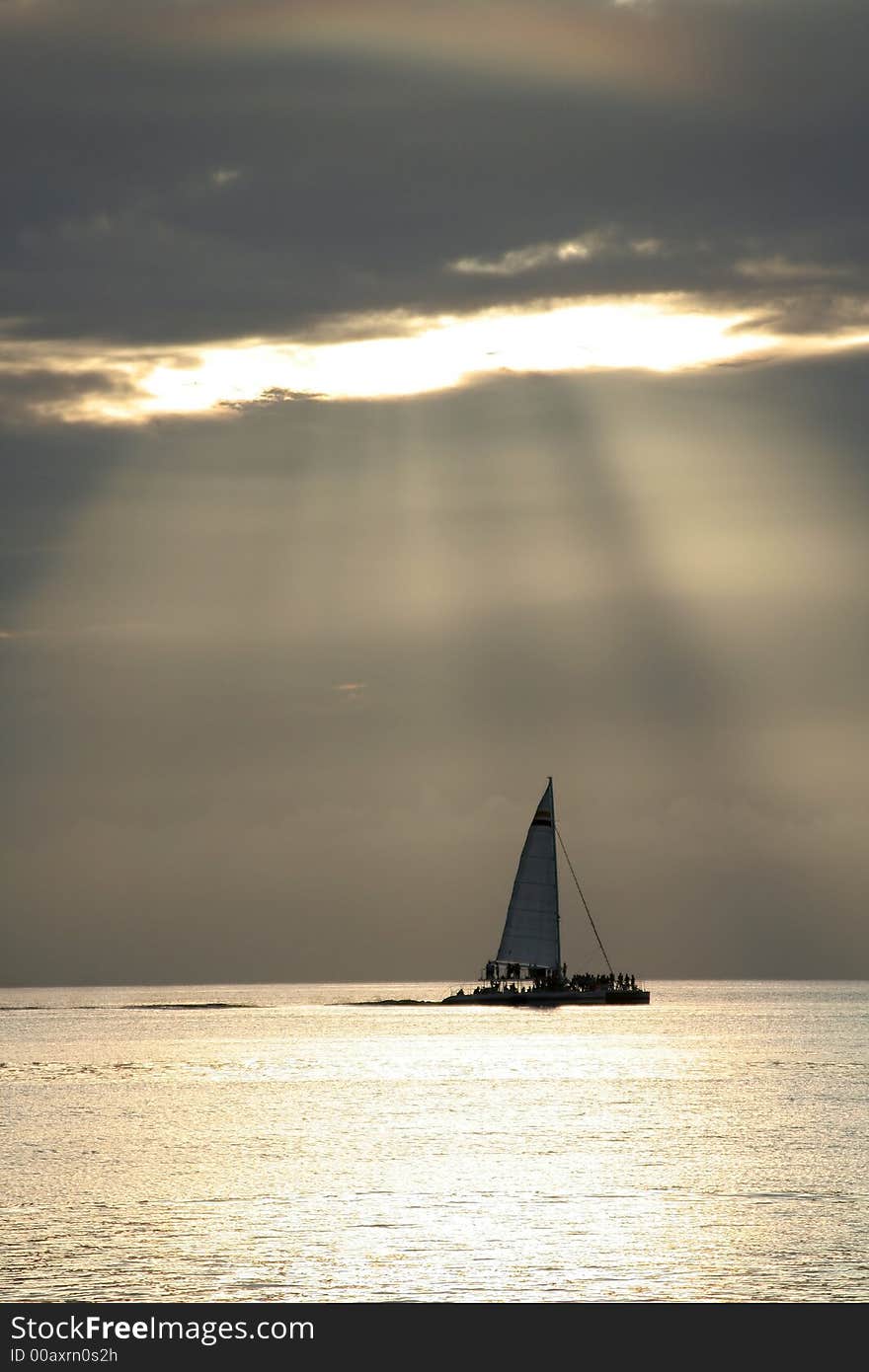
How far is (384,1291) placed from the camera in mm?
47312

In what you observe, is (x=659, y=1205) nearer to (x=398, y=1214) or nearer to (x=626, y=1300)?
(x=398, y=1214)

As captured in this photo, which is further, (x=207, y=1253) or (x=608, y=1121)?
(x=608, y=1121)

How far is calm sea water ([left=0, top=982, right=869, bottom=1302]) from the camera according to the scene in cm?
4950

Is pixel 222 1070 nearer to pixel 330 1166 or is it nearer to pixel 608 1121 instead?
Answer: pixel 608 1121

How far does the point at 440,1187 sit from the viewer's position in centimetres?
6881

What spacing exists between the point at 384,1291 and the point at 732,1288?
8803 millimetres

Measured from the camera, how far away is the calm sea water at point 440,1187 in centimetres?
4950
